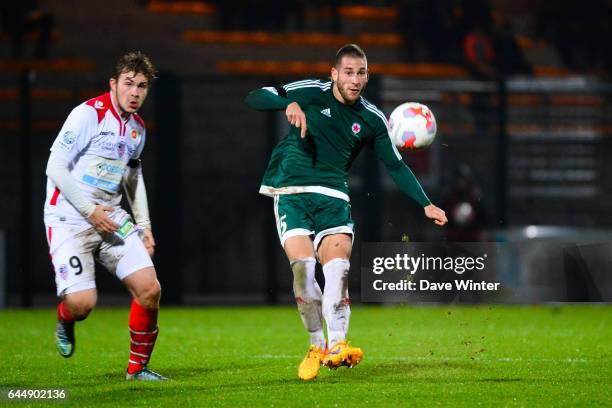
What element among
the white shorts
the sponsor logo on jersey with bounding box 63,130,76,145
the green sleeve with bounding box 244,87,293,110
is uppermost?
the green sleeve with bounding box 244,87,293,110

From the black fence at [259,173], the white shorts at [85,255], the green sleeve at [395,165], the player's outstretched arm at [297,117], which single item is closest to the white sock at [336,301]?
the green sleeve at [395,165]

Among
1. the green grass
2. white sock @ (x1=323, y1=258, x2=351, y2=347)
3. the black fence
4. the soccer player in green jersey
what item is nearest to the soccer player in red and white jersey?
the green grass

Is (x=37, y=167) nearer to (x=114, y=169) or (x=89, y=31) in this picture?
(x=89, y=31)

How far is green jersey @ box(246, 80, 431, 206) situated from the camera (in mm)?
7422

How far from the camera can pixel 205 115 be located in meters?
15.7

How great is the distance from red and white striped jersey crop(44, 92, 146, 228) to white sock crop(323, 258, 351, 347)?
1.39 metres

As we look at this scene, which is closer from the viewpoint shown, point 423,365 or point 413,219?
point 423,365

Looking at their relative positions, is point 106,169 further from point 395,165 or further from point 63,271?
point 395,165

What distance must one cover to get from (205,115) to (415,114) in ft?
25.9

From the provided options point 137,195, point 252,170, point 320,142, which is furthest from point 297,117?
point 252,170

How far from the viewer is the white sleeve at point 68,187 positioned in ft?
23.1

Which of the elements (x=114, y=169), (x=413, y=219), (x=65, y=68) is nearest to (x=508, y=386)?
(x=114, y=169)

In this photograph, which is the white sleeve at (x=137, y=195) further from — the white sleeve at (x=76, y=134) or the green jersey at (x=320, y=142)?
the green jersey at (x=320, y=142)

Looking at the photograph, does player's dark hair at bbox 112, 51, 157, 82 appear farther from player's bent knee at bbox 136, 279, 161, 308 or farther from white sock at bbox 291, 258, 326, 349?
white sock at bbox 291, 258, 326, 349
